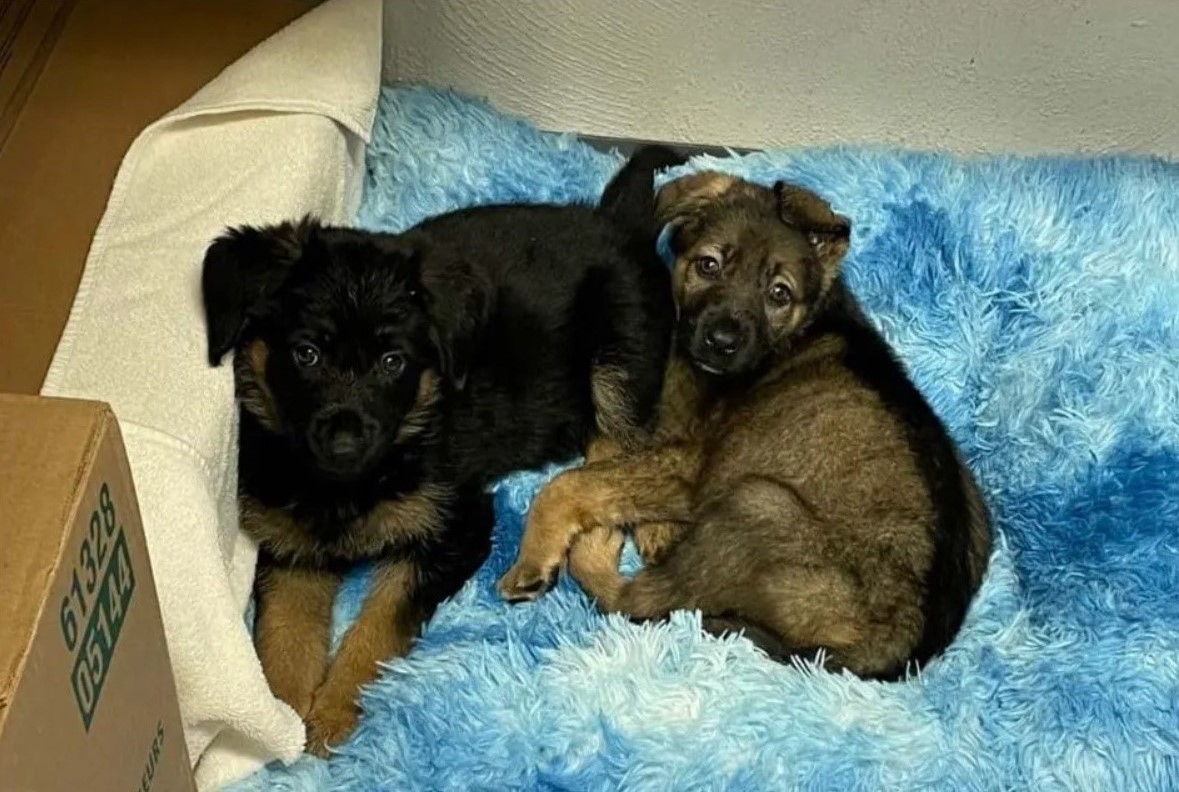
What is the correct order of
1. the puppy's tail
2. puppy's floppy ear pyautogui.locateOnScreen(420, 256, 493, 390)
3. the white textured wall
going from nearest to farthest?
puppy's floppy ear pyautogui.locateOnScreen(420, 256, 493, 390)
the puppy's tail
the white textured wall

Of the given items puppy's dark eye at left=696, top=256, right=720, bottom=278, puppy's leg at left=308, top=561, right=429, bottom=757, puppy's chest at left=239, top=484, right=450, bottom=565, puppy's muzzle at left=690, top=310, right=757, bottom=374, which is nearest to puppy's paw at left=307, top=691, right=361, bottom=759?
puppy's leg at left=308, top=561, right=429, bottom=757

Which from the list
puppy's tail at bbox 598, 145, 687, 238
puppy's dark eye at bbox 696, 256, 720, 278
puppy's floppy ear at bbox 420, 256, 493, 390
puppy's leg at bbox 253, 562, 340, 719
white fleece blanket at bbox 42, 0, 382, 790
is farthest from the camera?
puppy's tail at bbox 598, 145, 687, 238

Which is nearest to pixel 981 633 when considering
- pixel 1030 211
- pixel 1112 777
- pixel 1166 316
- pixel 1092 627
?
pixel 1092 627

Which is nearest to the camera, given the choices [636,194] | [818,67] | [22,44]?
[22,44]

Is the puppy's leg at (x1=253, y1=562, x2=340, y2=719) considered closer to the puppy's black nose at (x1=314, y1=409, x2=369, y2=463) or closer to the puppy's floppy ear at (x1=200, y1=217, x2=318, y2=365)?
the puppy's black nose at (x1=314, y1=409, x2=369, y2=463)

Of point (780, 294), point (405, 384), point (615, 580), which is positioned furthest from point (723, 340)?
point (405, 384)

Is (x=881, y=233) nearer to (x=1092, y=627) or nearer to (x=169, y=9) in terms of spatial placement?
(x=1092, y=627)

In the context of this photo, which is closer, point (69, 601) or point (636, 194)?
point (69, 601)

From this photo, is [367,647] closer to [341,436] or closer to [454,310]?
[341,436]

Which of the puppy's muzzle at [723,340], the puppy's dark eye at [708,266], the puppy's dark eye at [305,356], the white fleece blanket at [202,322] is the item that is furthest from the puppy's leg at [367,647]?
the puppy's dark eye at [708,266]
